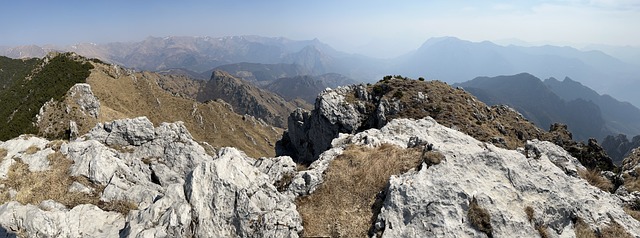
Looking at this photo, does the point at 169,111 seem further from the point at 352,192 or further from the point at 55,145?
the point at 352,192

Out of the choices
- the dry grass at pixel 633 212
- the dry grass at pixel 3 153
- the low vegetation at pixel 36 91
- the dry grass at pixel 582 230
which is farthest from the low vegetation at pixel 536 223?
the low vegetation at pixel 36 91

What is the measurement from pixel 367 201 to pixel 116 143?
112 ft

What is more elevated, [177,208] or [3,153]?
[177,208]

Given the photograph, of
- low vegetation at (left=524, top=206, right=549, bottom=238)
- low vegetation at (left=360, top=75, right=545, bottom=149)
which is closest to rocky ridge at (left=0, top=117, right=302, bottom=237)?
low vegetation at (left=524, top=206, right=549, bottom=238)

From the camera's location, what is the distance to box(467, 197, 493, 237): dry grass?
16344mm

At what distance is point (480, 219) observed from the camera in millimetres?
16484

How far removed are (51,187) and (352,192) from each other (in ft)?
68.7

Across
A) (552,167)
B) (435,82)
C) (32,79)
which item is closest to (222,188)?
(552,167)

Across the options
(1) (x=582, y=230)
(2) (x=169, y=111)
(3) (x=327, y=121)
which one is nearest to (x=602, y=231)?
(1) (x=582, y=230)

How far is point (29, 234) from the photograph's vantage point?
56.3ft

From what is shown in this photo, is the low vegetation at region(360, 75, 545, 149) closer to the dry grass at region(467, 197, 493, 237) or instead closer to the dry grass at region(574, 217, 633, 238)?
the dry grass at region(574, 217, 633, 238)

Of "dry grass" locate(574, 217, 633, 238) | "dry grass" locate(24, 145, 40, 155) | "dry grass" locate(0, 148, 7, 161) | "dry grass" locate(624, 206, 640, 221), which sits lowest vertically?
"dry grass" locate(624, 206, 640, 221)

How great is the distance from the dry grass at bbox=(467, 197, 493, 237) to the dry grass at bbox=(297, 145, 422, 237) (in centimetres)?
499

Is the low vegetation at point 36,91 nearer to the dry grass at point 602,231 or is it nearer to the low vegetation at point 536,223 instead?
the low vegetation at point 536,223
